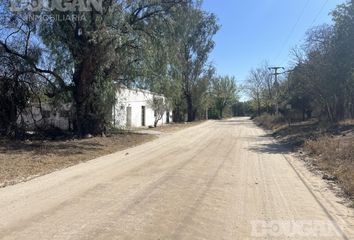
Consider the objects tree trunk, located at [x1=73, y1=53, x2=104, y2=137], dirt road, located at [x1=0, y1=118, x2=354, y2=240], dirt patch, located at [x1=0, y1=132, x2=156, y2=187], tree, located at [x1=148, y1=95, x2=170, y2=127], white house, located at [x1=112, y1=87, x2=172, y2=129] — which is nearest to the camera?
dirt road, located at [x1=0, y1=118, x2=354, y2=240]

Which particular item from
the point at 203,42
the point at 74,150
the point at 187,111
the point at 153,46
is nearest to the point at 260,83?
the point at 187,111

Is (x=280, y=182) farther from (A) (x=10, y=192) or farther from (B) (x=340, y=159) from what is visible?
(A) (x=10, y=192)

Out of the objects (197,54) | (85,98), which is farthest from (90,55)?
(197,54)

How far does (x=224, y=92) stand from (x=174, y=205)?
9310 cm

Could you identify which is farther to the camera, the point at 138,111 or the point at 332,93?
the point at 138,111

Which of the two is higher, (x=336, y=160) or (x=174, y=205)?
(x=336, y=160)

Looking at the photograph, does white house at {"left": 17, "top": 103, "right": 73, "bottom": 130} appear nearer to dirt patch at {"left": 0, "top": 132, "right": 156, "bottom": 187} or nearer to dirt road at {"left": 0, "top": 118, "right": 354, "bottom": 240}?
dirt patch at {"left": 0, "top": 132, "right": 156, "bottom": 187}

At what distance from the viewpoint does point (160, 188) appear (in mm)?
10203

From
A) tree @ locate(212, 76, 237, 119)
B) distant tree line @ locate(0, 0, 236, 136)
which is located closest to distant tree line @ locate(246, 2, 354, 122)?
distant tree line @ locate(0, 0, 236, 136)

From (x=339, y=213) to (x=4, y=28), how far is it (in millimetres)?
19271

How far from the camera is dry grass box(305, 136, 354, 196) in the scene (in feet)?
36.4

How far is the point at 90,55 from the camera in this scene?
2242 centimetres

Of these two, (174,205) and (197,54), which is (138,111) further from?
(174,205)

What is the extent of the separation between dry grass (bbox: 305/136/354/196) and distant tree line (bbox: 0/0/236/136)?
33.8 feet
